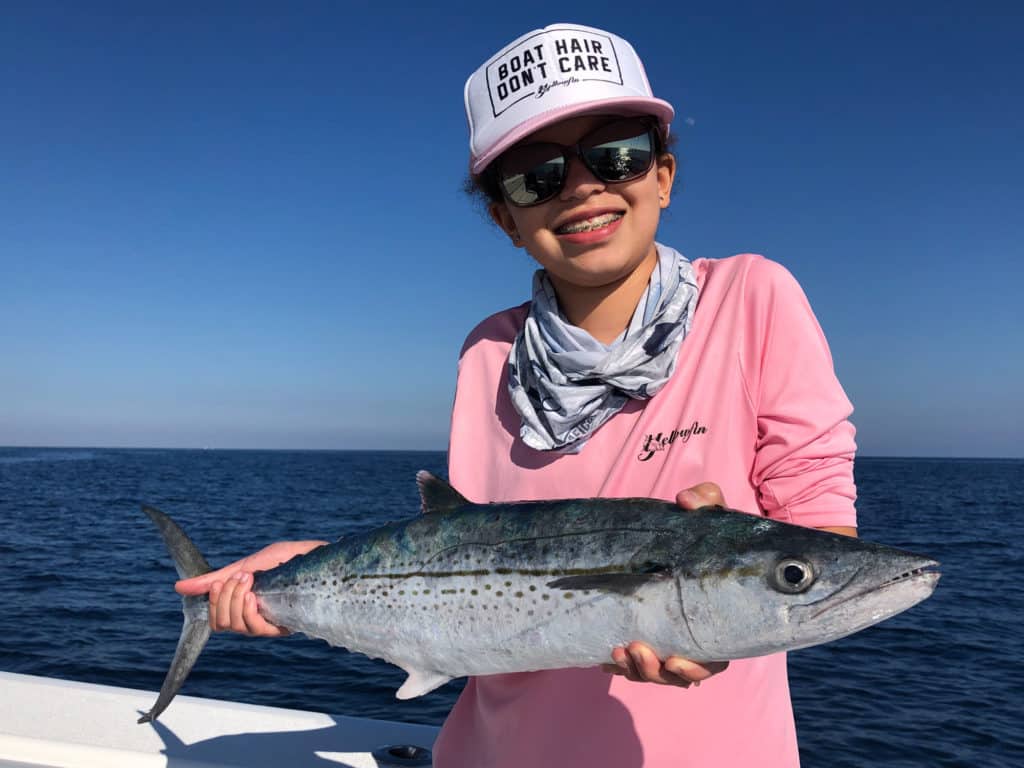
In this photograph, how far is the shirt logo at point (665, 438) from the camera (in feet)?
8.46

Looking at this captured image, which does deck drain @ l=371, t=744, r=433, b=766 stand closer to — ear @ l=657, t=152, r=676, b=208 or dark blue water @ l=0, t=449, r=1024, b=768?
ear @ l=657, t=152, r=676, b=208

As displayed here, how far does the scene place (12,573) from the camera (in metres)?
22.5

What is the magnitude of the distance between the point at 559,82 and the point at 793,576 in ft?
5.71

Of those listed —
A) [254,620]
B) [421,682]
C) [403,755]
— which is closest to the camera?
[421,682]

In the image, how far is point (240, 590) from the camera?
3496 millimetres

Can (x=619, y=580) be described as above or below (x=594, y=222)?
below

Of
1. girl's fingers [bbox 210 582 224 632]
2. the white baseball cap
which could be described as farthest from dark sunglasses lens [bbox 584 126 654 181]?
girl's fingers [bbox 210 582 224 632]

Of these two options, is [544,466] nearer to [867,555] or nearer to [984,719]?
[867,555]

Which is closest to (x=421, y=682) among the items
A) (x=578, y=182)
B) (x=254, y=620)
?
(x=254, y=620)

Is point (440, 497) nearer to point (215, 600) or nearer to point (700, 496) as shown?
point (700, 496)

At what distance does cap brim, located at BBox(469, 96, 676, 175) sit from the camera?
8.39 ft

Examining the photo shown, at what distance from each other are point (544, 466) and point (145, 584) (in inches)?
856

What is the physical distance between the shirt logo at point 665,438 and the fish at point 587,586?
25 cm

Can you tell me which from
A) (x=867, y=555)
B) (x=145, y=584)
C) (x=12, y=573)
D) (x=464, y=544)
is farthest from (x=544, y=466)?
(x=12, y=573)
